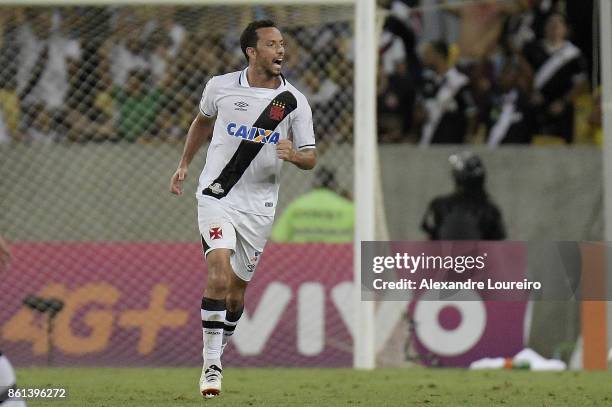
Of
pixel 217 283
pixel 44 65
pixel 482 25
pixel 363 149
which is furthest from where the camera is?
pixel 482 25

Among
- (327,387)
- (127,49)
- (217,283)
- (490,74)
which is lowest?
(327,387)

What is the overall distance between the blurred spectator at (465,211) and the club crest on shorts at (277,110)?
5.56 metres

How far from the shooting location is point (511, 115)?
16.2m

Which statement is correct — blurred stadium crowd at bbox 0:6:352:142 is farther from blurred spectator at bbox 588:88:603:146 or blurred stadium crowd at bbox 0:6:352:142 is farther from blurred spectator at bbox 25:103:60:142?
blurred spectator at bbox 588:88:603:146

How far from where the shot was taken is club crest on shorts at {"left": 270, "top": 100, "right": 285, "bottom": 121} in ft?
30.9

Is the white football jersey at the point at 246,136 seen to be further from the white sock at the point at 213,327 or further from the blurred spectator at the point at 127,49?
the blurred spectator at the point at 127,49

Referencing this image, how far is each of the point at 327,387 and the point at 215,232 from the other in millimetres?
2130

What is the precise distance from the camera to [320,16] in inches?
547

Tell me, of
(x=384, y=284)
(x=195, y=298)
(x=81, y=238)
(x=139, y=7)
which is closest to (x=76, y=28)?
(x=139, y=7)

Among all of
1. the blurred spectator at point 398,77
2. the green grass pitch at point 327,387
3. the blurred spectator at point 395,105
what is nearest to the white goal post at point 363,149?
the green grass pitch at point 327,387

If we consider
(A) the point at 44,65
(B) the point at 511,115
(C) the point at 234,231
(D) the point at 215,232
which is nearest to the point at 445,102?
(B) the point at 511,115

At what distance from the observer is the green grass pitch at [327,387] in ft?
30.8

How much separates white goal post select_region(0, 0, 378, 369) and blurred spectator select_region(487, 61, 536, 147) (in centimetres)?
347

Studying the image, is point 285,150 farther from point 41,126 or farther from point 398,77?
point 398,77
